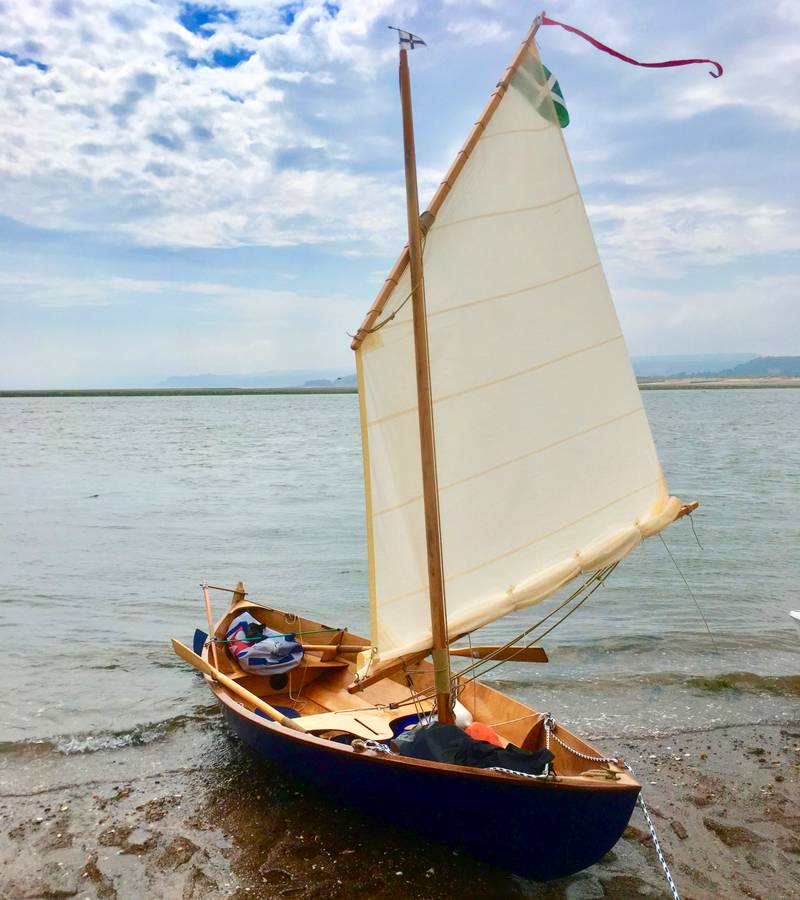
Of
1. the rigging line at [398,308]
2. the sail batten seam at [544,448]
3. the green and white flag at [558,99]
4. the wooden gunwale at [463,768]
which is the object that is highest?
the green and white flag at [558,99]

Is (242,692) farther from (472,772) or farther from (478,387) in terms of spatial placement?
(478,387)

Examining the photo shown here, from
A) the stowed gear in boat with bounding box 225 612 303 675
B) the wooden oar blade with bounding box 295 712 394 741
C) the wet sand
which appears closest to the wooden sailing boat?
the wooden oar blade with bounding box 295 712 394 741

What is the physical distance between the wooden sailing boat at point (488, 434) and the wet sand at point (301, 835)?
1.68 feet

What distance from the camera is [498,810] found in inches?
245

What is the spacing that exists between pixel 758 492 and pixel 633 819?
2776 cm

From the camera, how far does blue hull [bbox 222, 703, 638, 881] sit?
602cm

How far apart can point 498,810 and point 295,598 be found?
13166 mm

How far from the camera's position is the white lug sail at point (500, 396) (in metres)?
7.03

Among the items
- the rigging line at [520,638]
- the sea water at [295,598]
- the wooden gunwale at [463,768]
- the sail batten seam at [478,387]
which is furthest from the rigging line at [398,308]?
the sea water at [295,598]

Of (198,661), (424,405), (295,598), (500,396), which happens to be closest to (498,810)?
(424,405)

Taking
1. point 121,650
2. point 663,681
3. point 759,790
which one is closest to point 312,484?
point 121,650

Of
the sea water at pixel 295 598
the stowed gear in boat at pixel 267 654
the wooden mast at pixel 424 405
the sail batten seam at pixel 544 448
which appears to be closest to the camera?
the wooden mast at pixel 424 405

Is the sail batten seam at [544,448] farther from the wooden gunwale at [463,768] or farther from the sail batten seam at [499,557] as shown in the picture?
the wooden gunwale at [463,768]

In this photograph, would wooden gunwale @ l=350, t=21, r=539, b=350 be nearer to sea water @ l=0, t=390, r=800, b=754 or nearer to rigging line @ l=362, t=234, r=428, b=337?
rigging line @ l=362, t=234, r=428, b=337
